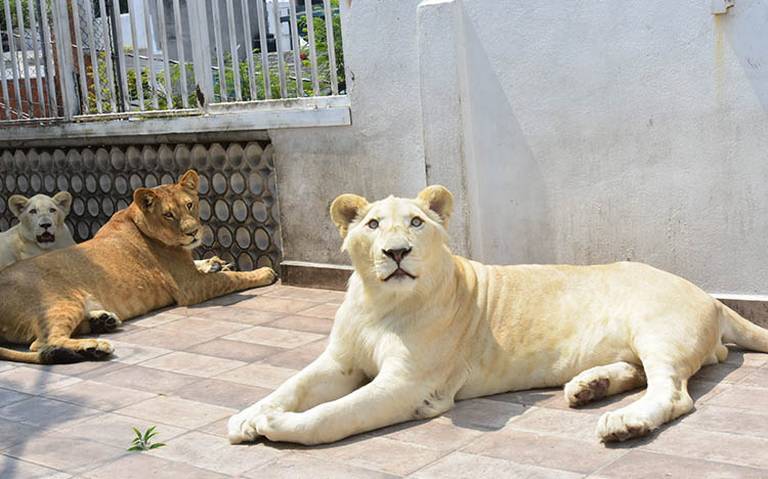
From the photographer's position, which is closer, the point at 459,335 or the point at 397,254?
the point at 397,254

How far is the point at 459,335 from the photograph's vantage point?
4812mm

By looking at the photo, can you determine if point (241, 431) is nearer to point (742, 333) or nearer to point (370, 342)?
point (370, 342)

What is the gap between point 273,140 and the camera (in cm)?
805

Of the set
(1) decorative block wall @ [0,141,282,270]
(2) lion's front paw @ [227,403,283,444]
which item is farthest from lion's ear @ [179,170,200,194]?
(2) lion's front paw @ [227,403,283,444]

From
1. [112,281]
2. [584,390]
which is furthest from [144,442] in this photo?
[112,281]

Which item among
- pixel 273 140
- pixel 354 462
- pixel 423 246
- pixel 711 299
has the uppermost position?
pixel 273 140

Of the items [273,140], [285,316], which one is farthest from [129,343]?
[273,140]

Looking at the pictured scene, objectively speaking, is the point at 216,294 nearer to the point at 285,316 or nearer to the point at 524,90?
the point at 285,316

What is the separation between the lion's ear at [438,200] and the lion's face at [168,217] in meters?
3.39

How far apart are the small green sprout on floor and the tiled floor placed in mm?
42

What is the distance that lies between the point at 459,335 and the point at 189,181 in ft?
12.3

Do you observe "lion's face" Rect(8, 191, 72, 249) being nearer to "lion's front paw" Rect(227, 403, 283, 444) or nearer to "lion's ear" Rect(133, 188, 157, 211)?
"lion's ear" Rect(133, 188, 157, 211)

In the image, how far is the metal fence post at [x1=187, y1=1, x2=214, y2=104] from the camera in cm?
834

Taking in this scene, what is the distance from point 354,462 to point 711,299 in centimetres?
205
